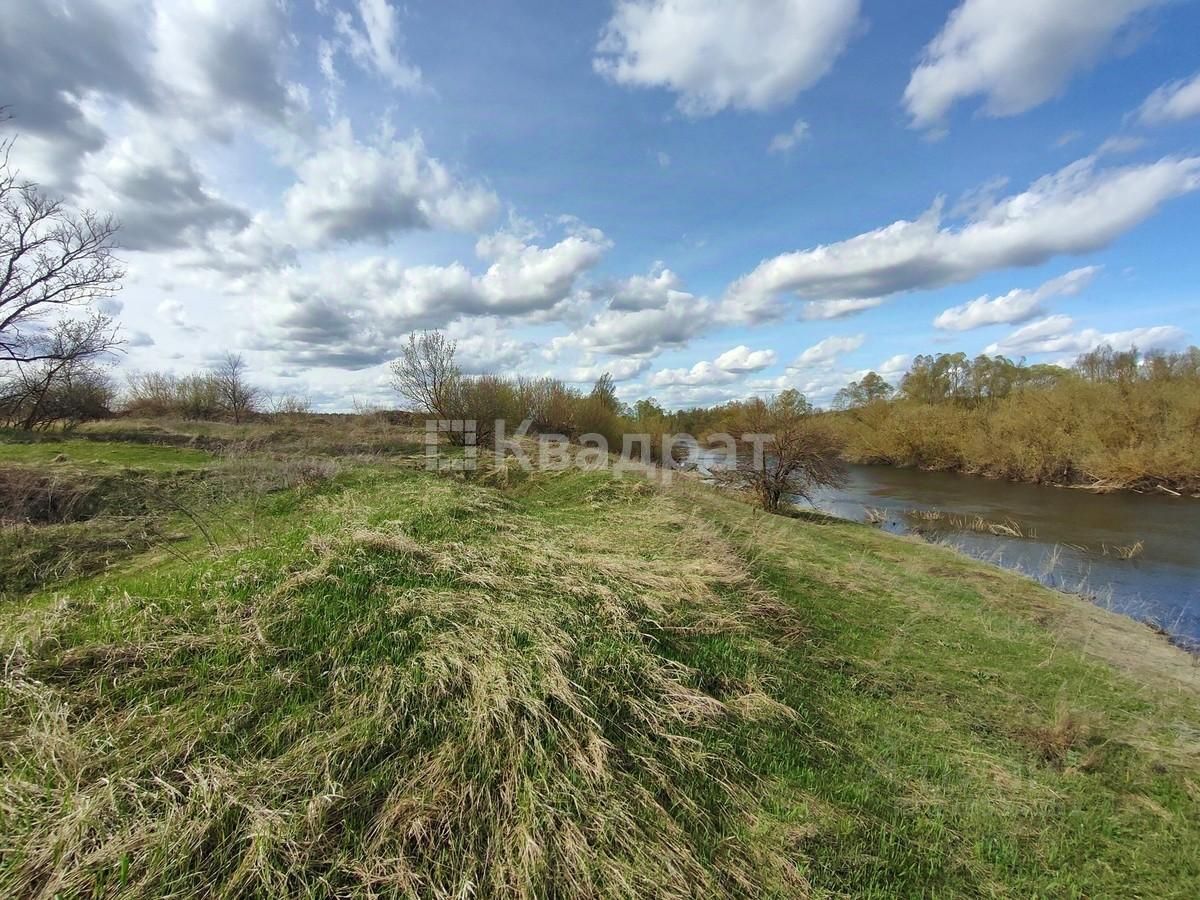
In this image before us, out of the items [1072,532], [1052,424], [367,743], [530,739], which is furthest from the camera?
[1052,424]

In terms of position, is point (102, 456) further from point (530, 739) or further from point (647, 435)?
point (647, 435)

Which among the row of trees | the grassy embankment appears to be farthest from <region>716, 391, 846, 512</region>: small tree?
the grassy embankment

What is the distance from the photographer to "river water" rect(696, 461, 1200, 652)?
10719mm

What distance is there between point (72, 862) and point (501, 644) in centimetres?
213

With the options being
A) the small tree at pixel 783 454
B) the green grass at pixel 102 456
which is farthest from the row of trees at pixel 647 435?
the green grass at pixel 102 456

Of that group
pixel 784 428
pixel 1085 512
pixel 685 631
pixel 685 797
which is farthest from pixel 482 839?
pixel 1085 512

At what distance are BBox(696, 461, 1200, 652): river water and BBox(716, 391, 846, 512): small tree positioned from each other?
3.34 meters

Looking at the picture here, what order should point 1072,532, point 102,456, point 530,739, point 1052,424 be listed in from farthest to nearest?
point 1052,424, point 1072,532, point 102,456, point 530,739

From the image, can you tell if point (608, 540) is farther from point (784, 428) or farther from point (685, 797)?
point (784, 428)

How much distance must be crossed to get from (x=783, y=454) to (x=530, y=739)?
15611 mm

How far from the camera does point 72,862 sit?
1881 mm

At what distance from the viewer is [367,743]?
2.62 metres

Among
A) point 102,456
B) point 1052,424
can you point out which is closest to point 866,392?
point 1052,424

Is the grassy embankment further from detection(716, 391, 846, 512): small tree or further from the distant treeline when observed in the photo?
the distant treeline
